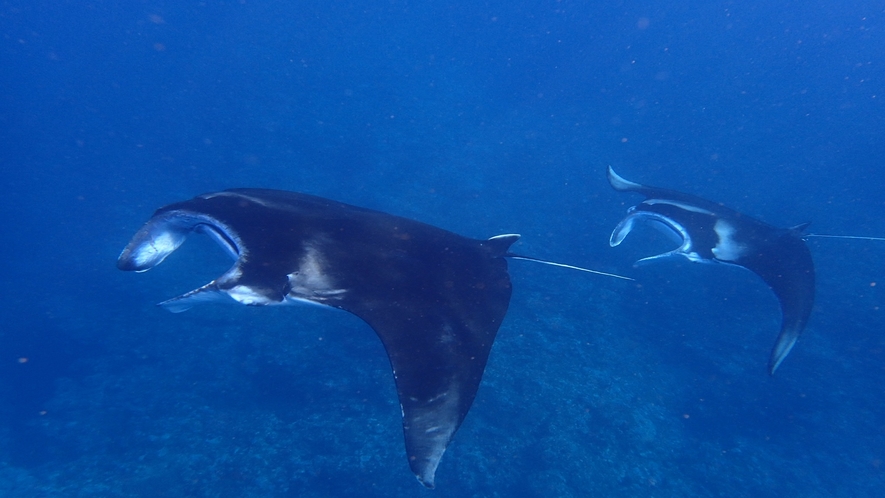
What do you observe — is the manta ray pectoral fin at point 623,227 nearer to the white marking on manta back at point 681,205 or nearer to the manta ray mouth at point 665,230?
the manta ray mouth at point 665,230

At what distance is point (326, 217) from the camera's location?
393 centimetres

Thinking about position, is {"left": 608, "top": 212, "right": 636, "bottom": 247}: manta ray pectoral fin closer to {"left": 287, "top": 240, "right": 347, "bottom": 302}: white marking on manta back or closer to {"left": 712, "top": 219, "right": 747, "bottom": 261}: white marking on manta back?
{"left": 712, "top": 219, "right": 747, "bottom": 261}: white marking on manta back

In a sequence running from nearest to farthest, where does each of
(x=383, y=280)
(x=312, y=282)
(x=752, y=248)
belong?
(x=312, y=282) → (x=383, y=280) → (x=752, y=248)

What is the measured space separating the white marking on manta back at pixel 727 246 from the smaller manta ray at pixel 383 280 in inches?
166

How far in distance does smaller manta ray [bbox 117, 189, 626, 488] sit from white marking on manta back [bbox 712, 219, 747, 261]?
13.9 ft

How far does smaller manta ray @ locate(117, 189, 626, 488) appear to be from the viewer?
9.00 feet

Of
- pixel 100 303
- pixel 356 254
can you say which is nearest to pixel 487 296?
pixel 356 254

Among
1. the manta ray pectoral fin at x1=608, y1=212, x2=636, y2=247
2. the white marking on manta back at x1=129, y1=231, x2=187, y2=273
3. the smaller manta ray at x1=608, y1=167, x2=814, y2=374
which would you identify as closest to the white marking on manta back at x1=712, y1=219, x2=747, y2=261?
the smaller manta ray at x1=608, y1=167, x2=814, y2=374

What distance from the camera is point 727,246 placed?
6.35 metres

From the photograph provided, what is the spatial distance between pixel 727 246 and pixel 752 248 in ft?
1.25

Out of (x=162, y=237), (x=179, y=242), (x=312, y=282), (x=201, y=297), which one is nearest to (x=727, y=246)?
(x=312, y=282)

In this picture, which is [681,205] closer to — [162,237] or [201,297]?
[201,297]

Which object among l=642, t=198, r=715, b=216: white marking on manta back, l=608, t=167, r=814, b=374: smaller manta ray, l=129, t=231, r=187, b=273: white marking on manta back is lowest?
l=608, t=167, r=814, b=374: smaller manta ray

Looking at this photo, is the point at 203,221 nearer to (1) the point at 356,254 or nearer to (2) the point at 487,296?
(1) the point at 356,254
